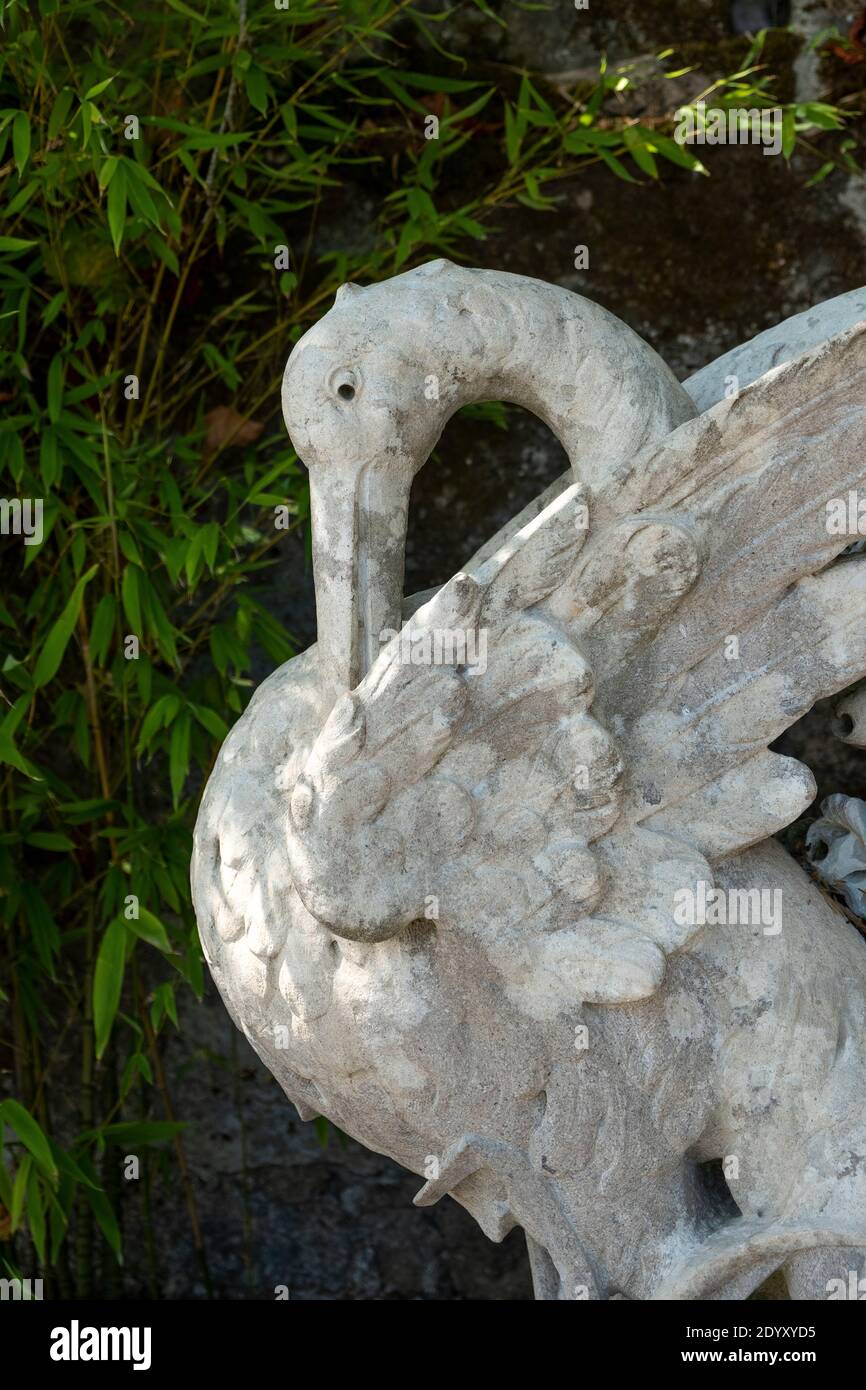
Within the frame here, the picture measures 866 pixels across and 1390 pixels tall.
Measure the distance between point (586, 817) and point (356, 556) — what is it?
0.97 ft

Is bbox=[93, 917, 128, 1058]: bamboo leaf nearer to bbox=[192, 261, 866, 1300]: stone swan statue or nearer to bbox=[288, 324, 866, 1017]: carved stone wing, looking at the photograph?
bbox=[192, 261, 866, 1300]: stone swan statue

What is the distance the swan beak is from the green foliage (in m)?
0.45

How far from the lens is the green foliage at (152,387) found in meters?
2.08

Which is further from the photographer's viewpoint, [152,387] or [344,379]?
[152,387]

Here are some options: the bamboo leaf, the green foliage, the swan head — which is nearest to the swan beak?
the swan head

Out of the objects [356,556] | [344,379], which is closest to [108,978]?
[356,556]

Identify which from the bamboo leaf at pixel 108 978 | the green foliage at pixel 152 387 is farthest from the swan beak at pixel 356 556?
the bamboo leaf at pixel 108 978

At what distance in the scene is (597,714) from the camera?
154cm

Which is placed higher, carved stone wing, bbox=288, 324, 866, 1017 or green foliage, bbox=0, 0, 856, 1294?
green foliage, bbox=0, 0, 856, 1294

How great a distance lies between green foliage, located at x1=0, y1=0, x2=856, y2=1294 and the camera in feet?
6.81

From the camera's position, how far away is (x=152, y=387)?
2.32m

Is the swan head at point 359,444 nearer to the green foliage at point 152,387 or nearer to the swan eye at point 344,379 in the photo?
the swan eye at point 344,379

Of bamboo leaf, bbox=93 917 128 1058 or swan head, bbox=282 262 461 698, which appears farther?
bamboo leaf, bbox=93 917 128 1058

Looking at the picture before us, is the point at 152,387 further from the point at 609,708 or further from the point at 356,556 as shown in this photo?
the point at 609,708
